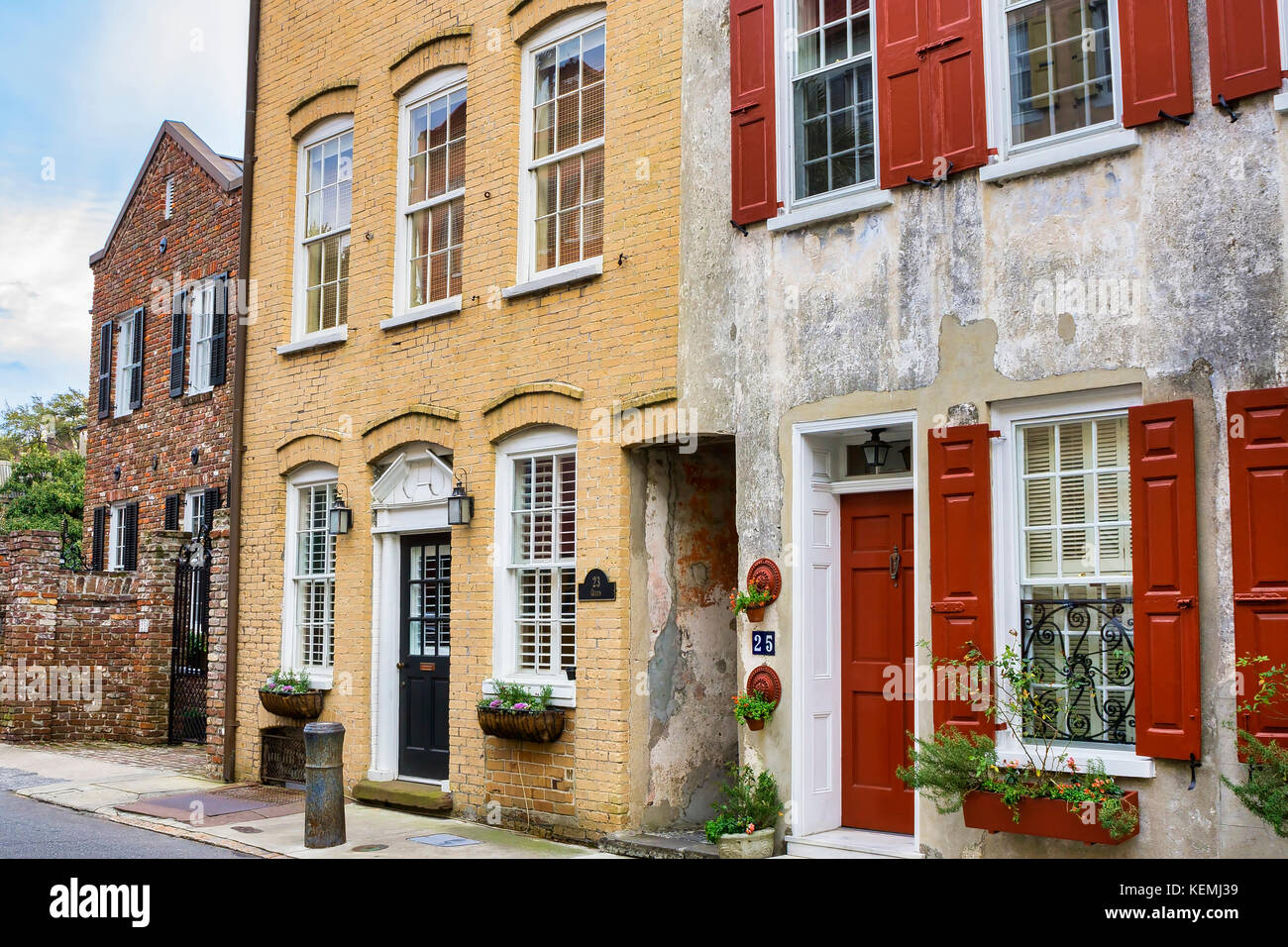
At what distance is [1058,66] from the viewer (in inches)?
299

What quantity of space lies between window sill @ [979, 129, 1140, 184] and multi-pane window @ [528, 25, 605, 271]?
356cm

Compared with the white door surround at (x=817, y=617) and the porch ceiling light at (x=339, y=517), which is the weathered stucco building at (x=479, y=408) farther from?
the white door surround at (x=817, y=617)

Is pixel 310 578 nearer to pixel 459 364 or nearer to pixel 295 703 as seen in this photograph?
pixel 295 703

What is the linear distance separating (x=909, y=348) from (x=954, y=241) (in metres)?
0.71

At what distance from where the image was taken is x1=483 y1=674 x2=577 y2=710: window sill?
10094mm

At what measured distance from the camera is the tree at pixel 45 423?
128 ft

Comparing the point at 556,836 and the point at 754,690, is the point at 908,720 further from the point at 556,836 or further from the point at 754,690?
the point at 556,836

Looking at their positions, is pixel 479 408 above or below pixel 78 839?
above

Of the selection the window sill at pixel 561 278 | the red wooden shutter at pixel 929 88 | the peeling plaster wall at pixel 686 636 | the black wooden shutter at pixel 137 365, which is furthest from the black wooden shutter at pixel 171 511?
the red wooden shutter at pixel 929 88

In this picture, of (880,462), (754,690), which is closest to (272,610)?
(754,690)

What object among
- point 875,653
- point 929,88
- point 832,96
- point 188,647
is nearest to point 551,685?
point 875,653

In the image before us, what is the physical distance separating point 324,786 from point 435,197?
18.0 ft

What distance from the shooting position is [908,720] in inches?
333

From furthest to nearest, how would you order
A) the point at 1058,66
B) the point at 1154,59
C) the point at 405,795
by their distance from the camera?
the point at 405,795 < the point at 1058,66 < the point at 1154,59
